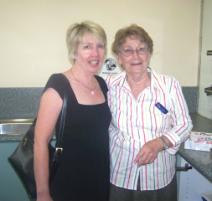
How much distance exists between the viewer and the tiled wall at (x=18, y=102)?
213 centimetres

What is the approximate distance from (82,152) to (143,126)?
28 centimetres

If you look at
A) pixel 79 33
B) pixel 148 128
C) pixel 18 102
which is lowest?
pixel 18 102

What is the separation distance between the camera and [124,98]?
1.36m

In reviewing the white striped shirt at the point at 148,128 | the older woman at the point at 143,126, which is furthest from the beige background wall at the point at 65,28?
the white striped shirt at the point at 148,128

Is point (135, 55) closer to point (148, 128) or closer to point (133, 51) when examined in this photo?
point (133, 51)

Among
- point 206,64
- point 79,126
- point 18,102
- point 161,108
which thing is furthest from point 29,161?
point 206,64

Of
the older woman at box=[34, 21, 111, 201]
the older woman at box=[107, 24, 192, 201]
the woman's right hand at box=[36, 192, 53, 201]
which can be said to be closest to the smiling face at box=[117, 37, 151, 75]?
the older woman at box=[107, 24, 192, 201]

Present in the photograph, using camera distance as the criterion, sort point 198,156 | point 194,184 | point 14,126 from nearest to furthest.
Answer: point 198,156
point 194,184
point 14,126

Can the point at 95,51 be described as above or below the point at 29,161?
above

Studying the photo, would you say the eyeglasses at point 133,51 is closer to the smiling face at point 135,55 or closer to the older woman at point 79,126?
the smiling face at point 135,55

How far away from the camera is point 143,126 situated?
4.30 feet

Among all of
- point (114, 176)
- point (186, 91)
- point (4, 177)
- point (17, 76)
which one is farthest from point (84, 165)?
point (186, 91)

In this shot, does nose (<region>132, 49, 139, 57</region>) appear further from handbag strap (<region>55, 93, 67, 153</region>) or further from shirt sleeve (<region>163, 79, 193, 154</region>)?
handbag strap (<region>55, 93, 67, 153</region>)

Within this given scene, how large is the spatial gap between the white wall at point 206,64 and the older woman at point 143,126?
891mm
